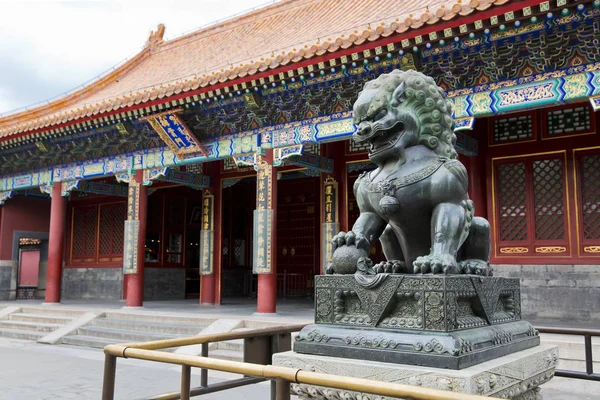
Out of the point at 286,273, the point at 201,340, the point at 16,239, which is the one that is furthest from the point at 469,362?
the point at 16,239

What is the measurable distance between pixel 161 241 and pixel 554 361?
13.2 metres

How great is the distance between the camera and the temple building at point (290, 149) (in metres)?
7.01

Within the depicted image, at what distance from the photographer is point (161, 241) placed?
15.0 metres

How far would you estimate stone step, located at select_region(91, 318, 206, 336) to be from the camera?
8.68 meters

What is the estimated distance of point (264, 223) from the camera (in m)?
9.38

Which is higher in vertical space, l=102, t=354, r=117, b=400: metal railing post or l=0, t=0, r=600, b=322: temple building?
l=0, t=0, r=600, b=322: temple building

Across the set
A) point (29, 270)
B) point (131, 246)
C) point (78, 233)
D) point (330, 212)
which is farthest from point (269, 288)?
point (29, 270)

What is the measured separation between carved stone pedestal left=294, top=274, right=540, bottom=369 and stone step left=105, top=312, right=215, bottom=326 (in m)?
6.52

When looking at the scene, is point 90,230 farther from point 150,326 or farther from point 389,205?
point 389,205

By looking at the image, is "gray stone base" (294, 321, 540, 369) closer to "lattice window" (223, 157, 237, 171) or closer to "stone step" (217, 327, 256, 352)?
"stone step" (217, 327, 256, 352)

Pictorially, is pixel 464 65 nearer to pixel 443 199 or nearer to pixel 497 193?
pixel 497 193

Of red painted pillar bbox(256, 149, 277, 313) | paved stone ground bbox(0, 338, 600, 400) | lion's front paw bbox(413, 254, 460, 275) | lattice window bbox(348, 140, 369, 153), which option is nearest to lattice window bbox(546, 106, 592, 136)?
lattice window bbox(348, 140, 369, 153)

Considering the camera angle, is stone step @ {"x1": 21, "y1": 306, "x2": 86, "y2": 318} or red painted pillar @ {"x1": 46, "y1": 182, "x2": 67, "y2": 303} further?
red painted pillar @ {"x1": 46, "y1": 182, "x2": 67, "y2": 303}

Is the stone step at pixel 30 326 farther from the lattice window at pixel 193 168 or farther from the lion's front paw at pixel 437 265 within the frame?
the lion's front paw at pixel 437 265
